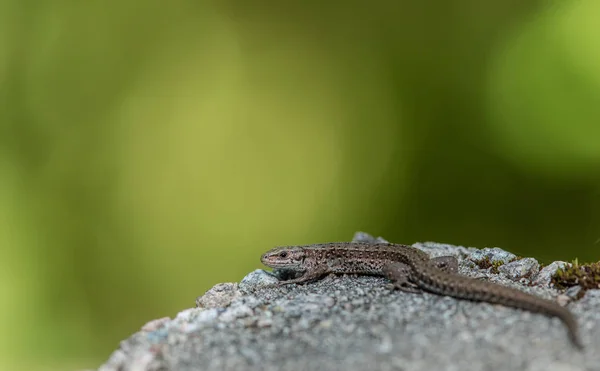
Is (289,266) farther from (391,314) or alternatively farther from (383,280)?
(391,314)

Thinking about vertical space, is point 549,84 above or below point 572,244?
above

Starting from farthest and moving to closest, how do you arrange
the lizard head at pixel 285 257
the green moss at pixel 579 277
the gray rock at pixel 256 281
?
the lizard head at pixel 285 257, the gray rock at pixel 256 281, the green moss at pixel 579 277

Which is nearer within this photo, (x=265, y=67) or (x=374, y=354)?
(x=374, y=354)

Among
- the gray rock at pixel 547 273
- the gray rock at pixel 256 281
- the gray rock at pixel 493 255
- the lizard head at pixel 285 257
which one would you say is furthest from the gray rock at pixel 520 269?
the gray rock at pixel 256 281

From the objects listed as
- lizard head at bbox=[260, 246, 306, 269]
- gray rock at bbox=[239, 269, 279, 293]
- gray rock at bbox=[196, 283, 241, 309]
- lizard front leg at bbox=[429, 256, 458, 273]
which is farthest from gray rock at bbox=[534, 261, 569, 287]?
gray rock at bbox=[196, 283, 241, 309]

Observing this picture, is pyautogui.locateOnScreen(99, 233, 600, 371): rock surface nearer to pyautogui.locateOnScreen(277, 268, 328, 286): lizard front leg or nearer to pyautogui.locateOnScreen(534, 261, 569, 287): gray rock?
pyautogui.locateOnScreen(534, 261, 569, 287): gray rock

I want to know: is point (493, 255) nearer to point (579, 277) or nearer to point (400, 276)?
point (579, 277)

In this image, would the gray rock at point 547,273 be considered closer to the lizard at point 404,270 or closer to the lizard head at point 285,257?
the lizard at point 404,270

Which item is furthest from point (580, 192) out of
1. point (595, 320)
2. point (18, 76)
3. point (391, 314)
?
point (18, 76)
